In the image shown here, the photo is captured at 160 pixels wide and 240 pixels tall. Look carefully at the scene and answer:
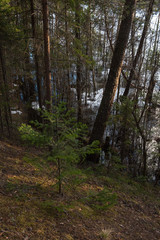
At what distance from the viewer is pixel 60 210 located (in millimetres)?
2967

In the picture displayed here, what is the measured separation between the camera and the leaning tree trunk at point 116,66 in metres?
6.58

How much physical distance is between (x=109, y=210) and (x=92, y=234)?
1.47 metres

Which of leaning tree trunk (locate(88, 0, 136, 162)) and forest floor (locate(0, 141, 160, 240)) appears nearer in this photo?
forest floor (locate(0, 141, 160, 240))

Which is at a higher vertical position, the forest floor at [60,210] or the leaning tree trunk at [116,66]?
the leaning tree trunk at [116,66]

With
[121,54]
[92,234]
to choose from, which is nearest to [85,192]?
[92,234]

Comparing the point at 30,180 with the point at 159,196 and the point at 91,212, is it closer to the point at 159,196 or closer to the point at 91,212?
the point at 91,212

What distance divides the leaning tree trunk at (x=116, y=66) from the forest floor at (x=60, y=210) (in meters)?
2.68

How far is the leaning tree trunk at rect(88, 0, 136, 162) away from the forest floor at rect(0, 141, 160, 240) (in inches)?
106

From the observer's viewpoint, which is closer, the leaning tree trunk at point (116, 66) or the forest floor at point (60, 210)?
the forest floor at point (60, 210)

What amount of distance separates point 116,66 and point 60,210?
5845mm

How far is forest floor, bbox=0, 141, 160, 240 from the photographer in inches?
104

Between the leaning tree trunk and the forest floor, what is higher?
the leaning tree trunk

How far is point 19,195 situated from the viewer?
335 centimetres

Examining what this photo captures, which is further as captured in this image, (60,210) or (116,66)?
(116,66)
